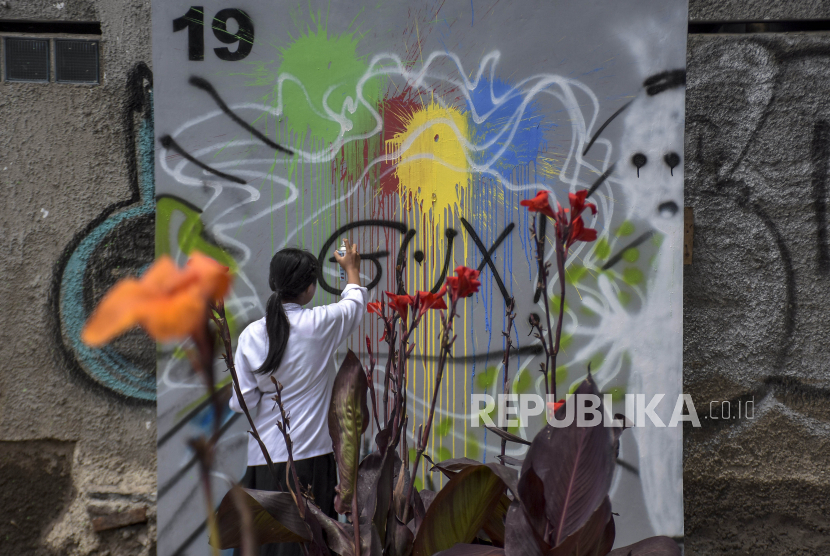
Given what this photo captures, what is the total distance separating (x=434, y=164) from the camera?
250 centimetres

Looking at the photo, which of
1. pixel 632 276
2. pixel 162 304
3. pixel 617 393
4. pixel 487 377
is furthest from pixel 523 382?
pixel 162 304

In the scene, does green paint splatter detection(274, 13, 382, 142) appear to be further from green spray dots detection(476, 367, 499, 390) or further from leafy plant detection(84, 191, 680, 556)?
leafy plant detection(84, 191, 680, 556)

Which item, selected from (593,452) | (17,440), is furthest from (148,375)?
(593,452)

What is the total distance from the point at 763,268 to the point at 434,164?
5.19 feet

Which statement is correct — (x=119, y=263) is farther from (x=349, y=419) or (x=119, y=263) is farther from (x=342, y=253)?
(x=349, y=419)

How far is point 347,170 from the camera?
8.21 feet

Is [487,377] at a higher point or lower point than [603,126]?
lower

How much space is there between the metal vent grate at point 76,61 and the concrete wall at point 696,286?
0.20 ft

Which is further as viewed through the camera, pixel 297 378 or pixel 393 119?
pixel 393 119

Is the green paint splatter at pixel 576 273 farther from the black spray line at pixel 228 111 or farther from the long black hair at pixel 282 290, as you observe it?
the black spray line at pixel 228 111

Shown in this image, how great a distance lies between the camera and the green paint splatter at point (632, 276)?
2500 millimetres

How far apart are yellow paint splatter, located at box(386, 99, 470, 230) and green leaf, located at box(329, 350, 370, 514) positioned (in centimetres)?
179

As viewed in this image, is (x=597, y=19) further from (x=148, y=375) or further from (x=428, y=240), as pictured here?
(x=148, y=375)

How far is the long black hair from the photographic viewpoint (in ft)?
6.20
